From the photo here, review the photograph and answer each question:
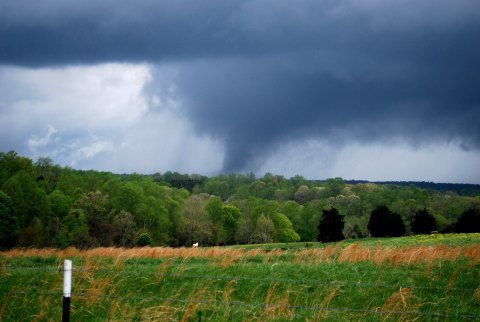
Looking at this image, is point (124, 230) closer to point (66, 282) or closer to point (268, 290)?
point (268, 290)

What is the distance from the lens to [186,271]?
13734 millimetres

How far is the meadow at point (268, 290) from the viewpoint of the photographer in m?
9.45

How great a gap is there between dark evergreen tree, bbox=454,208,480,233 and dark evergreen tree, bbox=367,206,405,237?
8350mm

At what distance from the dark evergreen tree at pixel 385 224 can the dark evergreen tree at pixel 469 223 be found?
329 inches

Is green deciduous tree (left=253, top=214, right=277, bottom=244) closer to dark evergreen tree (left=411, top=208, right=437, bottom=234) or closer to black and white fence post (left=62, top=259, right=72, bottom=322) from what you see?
dark evergreen tree (left=411, top=208, right=437, bottom=234)

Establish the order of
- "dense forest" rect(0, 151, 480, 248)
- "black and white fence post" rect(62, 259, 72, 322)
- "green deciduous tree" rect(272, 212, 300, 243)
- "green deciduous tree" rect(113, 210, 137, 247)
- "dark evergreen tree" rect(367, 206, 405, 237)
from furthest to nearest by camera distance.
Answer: "green deciduous tree" rect(272, 212, 300, 243) → "dark evergreen tree" rect(367, 206, 405, 237) → "green deciduous tree" rect(113, 210, 137, 247) → "dense forest" rect(0, 151, 480, 248) → "black and white fence post" rect(62, 259, 72, 322)

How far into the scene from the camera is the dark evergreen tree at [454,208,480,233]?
67.2 metres

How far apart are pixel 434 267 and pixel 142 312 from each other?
9.15 m

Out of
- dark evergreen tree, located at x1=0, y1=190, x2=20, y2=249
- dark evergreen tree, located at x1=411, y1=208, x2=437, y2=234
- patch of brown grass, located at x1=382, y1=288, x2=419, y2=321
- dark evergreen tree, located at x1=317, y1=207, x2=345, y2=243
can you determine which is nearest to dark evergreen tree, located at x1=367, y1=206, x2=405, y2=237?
dark evergreen tree, located at x1=411, y1=208, x2=437, y2=234

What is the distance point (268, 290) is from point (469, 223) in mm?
65274

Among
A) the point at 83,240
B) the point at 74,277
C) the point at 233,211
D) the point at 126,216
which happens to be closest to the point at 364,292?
the point at 74,277

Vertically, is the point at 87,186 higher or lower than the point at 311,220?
higher

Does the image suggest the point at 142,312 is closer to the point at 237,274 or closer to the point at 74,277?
the point at 74,277

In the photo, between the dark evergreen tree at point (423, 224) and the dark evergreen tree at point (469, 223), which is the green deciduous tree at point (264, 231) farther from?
the dark evergreen tree at point (469, 223)
